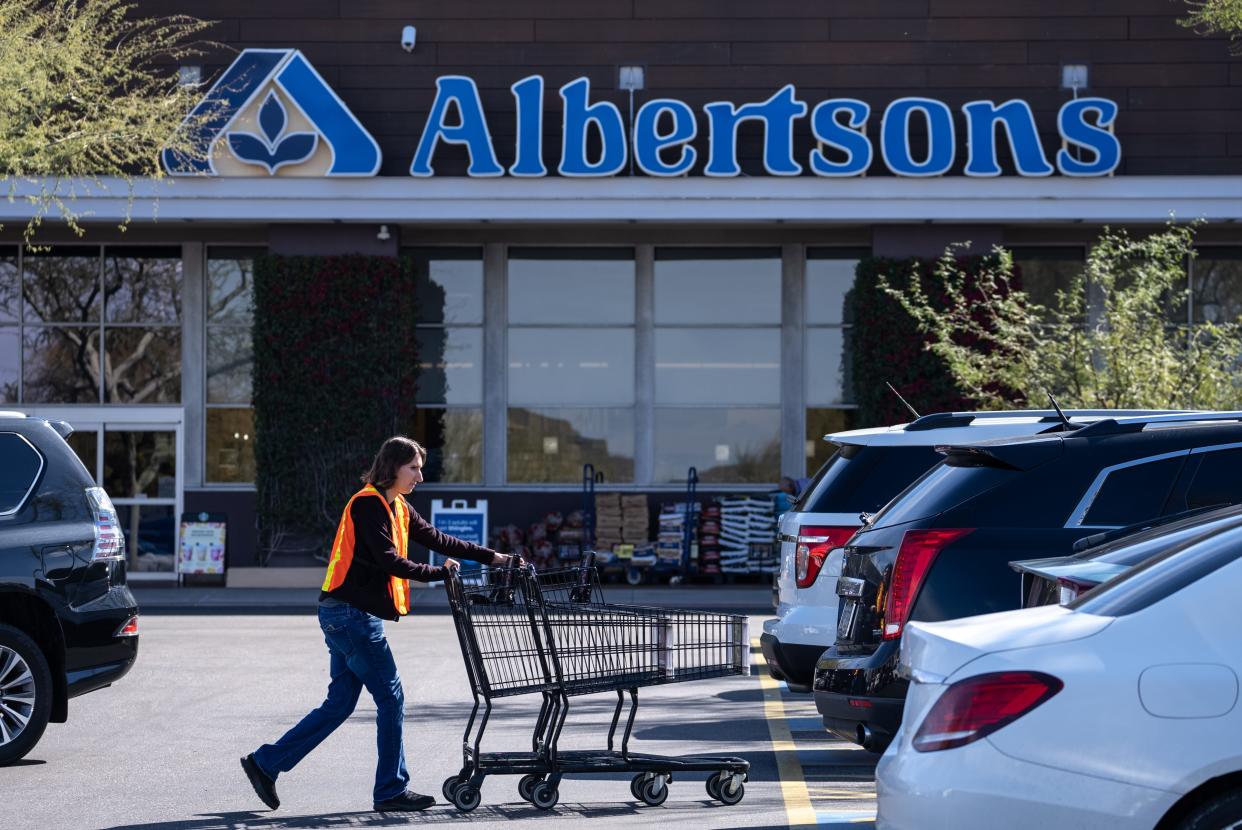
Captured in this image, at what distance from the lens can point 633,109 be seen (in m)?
23.9

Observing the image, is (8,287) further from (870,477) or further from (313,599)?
(870,477)

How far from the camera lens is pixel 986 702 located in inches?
207

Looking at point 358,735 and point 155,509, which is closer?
point 358,735

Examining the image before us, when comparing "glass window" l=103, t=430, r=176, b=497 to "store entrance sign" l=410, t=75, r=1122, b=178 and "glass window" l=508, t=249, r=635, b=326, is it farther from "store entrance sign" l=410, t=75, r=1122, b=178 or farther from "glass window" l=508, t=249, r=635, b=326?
"store entrance sign" l=410, t=75, r=1122, b=178

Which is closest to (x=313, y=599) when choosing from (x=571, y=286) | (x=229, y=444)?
(x=229, y=444)

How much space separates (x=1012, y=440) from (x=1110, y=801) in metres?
3.11

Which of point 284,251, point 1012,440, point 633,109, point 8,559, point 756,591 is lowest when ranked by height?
point 756,591

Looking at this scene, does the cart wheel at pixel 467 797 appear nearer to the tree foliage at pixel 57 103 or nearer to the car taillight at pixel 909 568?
the car taillight at pixel 909 568

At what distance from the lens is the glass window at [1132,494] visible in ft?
25.6

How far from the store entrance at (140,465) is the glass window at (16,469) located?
1513cm

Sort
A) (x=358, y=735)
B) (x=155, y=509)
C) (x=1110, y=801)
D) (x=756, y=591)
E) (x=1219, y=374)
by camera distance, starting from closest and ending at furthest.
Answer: (x=1110, y=801)
(x=358, y=735)
(x=1219, y=374)
(x=756, y=591)
(x=155, y=509)

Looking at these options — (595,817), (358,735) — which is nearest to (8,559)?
(358,735)

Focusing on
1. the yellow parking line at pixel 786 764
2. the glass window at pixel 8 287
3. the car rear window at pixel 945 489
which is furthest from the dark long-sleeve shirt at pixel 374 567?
the glass window at pixel 8 287

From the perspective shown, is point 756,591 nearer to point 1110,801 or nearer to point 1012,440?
point 1012,440
